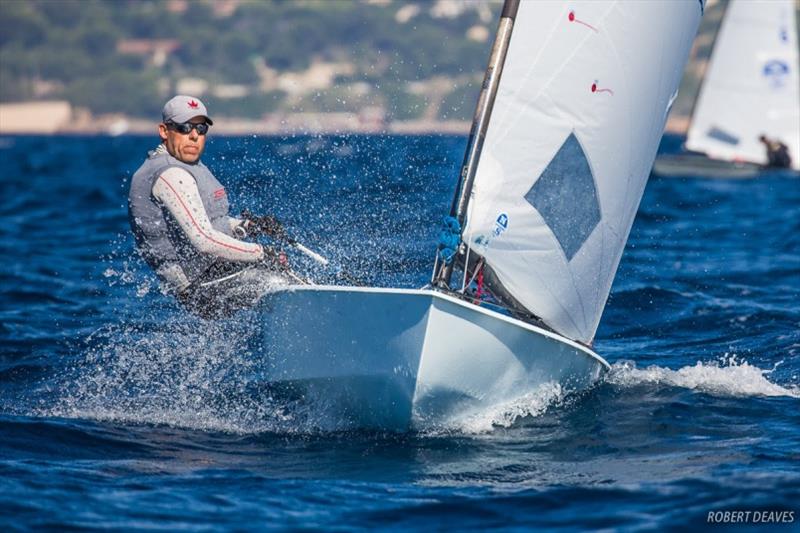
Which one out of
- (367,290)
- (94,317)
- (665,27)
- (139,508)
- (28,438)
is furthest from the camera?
(94,317)

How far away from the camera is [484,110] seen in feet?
19.4

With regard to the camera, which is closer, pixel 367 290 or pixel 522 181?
pixel 367 290

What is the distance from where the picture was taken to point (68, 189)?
75.5 ft

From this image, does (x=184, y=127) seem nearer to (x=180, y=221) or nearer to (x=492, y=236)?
(x=180, y=221)

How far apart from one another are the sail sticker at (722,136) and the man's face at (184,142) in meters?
19.3

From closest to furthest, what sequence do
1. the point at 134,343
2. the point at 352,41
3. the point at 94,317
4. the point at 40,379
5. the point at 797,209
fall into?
the point at 40,379, the point at 134,343, the point at 94,317, the point at 797,209, the point at 352,41

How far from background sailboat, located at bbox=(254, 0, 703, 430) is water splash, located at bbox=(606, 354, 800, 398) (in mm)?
626

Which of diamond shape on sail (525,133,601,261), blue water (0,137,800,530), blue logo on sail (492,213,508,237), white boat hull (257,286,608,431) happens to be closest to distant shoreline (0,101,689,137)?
blue water (0,137,800,530)

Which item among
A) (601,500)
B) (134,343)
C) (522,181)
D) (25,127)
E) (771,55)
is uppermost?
(25,127)

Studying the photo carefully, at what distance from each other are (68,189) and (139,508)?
19086 millimetres

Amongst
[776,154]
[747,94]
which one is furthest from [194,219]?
[747,94]

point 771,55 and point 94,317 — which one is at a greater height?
point 771,55

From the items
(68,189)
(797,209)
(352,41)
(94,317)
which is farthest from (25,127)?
(94,317)

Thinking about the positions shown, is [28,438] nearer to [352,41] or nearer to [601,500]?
[601,500]
